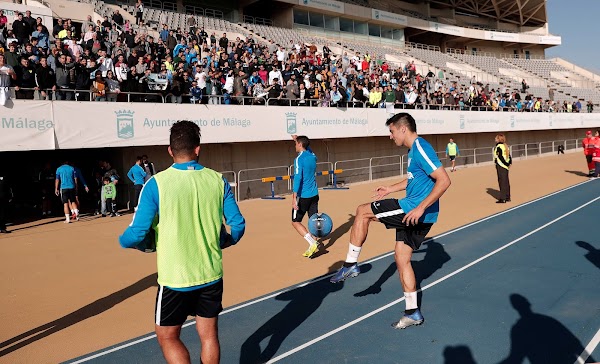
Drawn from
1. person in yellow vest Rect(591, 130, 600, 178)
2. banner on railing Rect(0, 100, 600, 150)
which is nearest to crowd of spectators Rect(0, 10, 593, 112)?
banner on railing Rect(0, 100, 600, 150)

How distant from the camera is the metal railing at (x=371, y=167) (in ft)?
61.3

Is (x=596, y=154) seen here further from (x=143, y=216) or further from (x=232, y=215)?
(x=143, y=216)

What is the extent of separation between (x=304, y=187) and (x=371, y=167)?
15.9 meters

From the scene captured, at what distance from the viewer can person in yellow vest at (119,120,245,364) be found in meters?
2.90

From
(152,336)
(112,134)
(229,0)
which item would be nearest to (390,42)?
(229,0)

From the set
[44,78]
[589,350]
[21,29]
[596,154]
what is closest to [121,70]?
[44,78]

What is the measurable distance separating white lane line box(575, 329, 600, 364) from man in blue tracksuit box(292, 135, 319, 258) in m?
4.28

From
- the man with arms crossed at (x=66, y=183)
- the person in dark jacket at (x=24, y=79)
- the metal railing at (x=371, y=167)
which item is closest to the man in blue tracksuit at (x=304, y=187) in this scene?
the man with arms crossed at (x=66, y=183)

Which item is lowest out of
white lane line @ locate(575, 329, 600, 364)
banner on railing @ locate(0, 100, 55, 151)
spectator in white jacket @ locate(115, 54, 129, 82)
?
white lane line @ locate(575, 329, 600, 364)

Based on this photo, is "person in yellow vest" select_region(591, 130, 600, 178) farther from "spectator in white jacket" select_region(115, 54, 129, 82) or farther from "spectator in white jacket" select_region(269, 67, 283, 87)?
"spectator in white jacket" select_region(115, 54, 129, 82)

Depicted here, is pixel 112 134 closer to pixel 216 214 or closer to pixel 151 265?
pixel 151 265

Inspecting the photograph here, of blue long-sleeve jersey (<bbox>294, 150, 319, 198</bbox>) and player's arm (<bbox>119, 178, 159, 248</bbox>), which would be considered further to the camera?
blue long-sleeve jersey (<bbox>294, 150, 319, 198</bbox>)

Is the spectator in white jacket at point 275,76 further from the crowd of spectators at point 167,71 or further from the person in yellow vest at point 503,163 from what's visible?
the person in yellow vest at point 503,163

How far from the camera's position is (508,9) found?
60.0 metres
